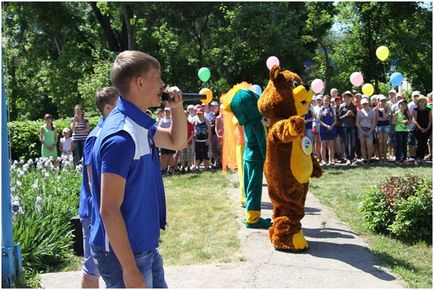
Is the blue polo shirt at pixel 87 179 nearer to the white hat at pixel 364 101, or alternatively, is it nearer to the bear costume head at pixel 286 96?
the bear costume head at pixel 286 96

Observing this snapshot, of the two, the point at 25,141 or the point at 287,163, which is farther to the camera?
the point at 25,141

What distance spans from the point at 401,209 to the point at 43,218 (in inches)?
158

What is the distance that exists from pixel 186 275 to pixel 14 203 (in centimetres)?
196

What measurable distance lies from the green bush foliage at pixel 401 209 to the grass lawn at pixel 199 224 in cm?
170

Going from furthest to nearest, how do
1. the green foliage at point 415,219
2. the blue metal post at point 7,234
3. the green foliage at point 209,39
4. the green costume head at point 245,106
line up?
the green foliage at point 209,39 → the green costume head at point 245,106 → the green foliage at point 415,219 → the blue metal post at point 7,234

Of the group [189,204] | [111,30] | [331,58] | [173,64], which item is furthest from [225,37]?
[189,204]

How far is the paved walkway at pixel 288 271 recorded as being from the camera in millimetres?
4660

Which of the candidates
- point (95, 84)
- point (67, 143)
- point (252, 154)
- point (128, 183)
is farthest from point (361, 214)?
point (95, 84)

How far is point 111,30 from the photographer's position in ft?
88.4

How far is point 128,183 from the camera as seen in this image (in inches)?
92.0

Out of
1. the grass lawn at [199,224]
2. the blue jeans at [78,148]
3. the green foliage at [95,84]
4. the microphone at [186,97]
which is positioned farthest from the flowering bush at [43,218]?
the green foliage at [95,84]

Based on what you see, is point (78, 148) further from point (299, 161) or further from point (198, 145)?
point (299, 161)

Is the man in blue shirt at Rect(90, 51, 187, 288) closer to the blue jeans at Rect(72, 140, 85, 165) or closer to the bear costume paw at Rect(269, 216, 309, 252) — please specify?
the bear costume paw at Rect(269, 216, 309, 252)

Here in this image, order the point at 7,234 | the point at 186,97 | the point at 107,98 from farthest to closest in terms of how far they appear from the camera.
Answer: the point at 7,234, the point at 107,98, the point at 186,97
